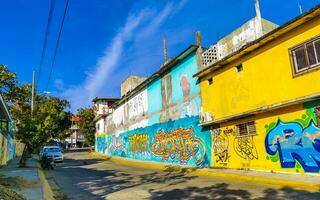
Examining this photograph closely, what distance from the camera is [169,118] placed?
2375 cm

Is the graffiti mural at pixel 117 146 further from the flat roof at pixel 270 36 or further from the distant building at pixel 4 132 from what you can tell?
the flat roof at pixel 270 36

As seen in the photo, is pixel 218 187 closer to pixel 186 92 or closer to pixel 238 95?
pixel 238 95

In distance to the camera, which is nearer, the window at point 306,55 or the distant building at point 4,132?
the window at point 306,55

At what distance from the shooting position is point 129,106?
34375 mm

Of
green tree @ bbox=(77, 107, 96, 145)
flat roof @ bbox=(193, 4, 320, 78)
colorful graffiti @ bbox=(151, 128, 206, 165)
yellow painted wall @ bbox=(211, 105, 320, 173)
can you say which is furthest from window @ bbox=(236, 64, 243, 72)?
green tree @ bbox=(77, 107, 96, 145)

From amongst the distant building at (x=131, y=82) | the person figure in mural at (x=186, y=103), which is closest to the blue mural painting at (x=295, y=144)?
the person figure in mural at (x=186, y=103)

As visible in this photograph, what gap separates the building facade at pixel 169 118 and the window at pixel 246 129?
290 centimetres

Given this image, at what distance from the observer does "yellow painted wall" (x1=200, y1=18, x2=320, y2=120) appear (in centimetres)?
1207

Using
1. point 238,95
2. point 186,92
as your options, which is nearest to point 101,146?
point 186,92

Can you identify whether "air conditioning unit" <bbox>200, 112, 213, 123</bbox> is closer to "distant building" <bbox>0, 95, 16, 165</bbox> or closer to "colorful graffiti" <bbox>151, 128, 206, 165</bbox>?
"colorful graffiti" <bbox>151, 128, 206, 165</bbox>

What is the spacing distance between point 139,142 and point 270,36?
19.7 metres

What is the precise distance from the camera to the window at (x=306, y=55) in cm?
1170

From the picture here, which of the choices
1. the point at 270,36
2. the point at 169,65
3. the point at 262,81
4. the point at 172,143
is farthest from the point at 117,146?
the point at 270,36

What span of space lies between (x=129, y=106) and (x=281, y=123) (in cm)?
2316
